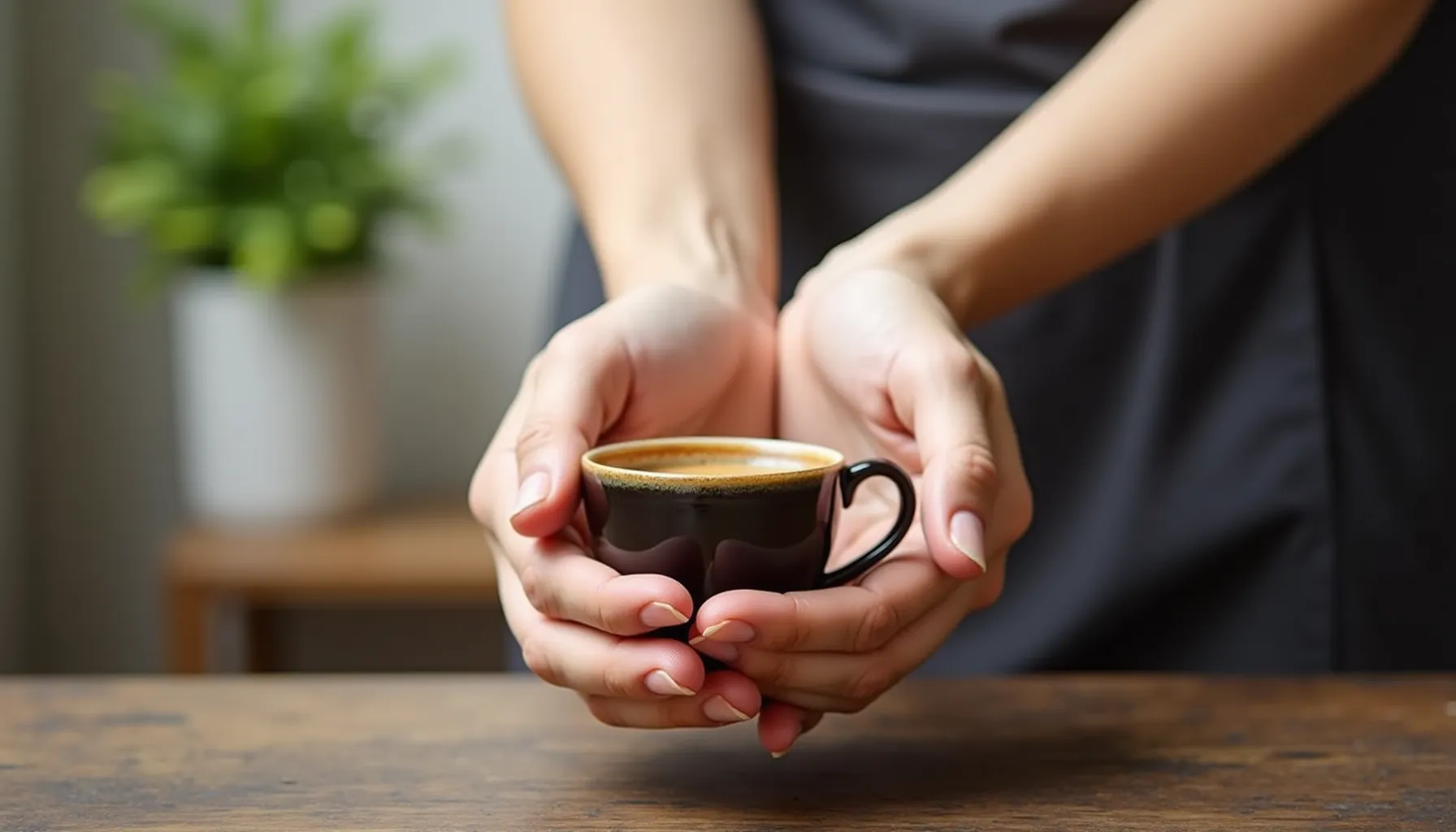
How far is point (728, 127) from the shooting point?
3.87 ft

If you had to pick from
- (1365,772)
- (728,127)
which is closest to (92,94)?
(728,127)

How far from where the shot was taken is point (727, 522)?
0.77m

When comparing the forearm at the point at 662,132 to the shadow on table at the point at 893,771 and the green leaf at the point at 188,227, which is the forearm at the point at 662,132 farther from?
the green leaf at the point at 188,227

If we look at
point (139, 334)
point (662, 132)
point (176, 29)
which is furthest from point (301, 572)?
point (662, 132)

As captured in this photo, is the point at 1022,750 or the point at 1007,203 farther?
the point at 1007,203

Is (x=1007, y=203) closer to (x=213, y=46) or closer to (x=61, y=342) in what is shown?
(x=213, y=46)

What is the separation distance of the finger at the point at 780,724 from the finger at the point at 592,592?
0.29 ft

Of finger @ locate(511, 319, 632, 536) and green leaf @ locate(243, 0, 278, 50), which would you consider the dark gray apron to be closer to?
finger @ locate(511, 319, 632, 536)

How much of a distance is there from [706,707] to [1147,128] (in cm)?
56

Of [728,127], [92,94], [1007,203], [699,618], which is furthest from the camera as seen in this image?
[92,94]

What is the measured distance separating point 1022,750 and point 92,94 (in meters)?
2.27

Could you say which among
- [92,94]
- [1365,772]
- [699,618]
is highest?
[92,94]

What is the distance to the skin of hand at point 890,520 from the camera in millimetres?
773

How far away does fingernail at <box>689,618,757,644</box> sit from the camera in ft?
2.45
